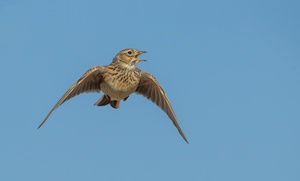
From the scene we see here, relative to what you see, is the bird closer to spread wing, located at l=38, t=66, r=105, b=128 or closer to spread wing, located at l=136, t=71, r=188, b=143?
spread wing, located at l=38, t=66, r=105, b=128

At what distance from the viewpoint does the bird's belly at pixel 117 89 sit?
12915mm

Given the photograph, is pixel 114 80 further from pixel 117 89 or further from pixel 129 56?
pixel 129 56

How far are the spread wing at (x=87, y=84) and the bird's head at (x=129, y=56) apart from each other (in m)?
0.58

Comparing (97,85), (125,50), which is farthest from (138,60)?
(97,85)

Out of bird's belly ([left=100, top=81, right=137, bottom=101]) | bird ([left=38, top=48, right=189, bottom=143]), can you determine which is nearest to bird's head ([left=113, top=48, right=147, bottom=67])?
bird ([left=38, top=48, right=189, bottom=143])

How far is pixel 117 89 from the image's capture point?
1292cm

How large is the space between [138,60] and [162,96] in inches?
79.1

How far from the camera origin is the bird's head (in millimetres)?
13008

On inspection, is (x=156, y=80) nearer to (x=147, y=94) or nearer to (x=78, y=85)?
(x=147, y=94)

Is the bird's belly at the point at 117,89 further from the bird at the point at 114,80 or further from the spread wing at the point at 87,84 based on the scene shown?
the spread wing at the point at 87,84

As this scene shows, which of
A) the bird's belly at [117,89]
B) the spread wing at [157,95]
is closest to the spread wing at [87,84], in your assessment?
the bird's belly at [117,89]

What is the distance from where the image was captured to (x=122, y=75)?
12930 millimetres

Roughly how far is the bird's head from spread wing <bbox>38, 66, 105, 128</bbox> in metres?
0.58

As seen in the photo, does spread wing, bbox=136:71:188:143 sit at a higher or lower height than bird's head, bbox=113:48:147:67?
lower
